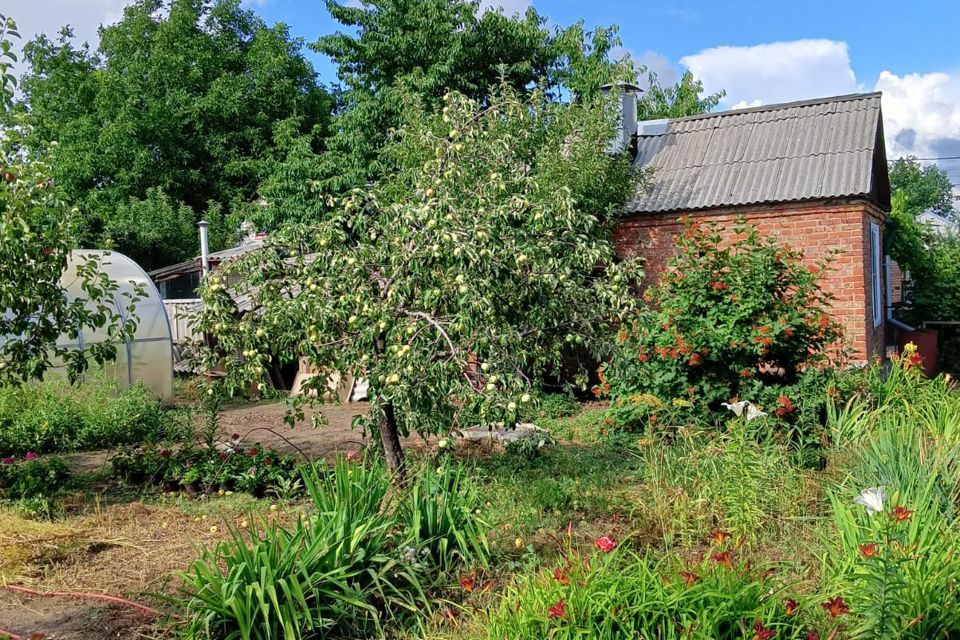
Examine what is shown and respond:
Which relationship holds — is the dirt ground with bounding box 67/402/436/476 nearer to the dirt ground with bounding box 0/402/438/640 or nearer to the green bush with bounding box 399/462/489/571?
the dirt ground with bounding box 0/402/438/640

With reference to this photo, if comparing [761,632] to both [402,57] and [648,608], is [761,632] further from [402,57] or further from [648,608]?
[402,57]

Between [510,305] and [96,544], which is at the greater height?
[510,305]

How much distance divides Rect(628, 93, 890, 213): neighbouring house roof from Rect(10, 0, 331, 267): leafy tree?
44.1 feet

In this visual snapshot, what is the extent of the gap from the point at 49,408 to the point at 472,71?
11.2 meters

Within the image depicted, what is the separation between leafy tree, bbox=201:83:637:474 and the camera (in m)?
4.96

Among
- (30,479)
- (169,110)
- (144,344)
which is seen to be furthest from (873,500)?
(169,110)

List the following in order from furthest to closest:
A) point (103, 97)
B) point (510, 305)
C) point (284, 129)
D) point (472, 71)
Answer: point (103, 97)
point (284, 129)
point (472, 71)
point (510, 305)

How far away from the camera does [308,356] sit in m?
5.42

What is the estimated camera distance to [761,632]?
3020 mm

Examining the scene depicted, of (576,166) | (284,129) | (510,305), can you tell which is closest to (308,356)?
(510,305)

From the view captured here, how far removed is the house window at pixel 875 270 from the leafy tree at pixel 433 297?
7711 millimetres

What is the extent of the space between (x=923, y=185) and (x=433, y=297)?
3064 inches

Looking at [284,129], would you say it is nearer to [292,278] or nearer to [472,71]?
[472,71]

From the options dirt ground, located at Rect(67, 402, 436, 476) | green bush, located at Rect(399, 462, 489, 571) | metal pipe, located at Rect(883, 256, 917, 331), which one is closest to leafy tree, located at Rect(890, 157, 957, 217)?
metal pipe, located at Rect(883, 256, 917, 331)
